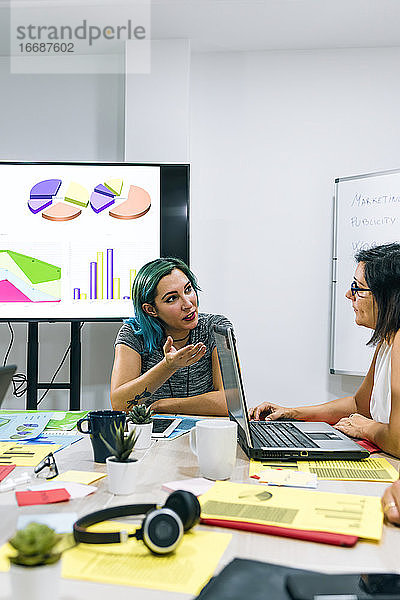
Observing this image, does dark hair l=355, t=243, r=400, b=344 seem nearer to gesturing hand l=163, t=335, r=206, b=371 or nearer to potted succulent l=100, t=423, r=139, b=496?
gesturing hand l=163, t=335, r=206, b=371

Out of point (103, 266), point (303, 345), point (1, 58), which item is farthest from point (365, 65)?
point (1, 58)

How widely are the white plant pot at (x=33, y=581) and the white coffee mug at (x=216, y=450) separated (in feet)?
1.92

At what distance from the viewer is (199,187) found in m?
3.62

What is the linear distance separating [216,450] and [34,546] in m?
0.62

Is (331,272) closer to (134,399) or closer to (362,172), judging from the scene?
(362,172)

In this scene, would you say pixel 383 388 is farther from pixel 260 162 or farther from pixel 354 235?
pixel 260 162

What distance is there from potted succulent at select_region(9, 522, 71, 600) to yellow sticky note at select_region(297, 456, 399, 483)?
28.7 inches

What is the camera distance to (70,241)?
312 centimetres

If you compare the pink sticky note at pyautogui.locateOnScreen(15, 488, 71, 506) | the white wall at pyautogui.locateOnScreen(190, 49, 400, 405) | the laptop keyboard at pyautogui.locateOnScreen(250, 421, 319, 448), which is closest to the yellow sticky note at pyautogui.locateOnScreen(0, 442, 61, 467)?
the pink sticky note at pyautogui.locateOnScreen(15, 488, 71, 506)

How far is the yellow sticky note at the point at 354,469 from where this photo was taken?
1.24 meters

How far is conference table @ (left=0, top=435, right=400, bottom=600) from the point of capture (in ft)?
2.43

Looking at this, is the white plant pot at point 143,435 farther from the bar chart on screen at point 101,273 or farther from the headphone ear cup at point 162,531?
the bar chart on screen at point 101,273

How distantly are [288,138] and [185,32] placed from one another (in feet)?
2.74

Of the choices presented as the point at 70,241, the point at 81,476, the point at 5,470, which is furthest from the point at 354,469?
the point at 70,241
